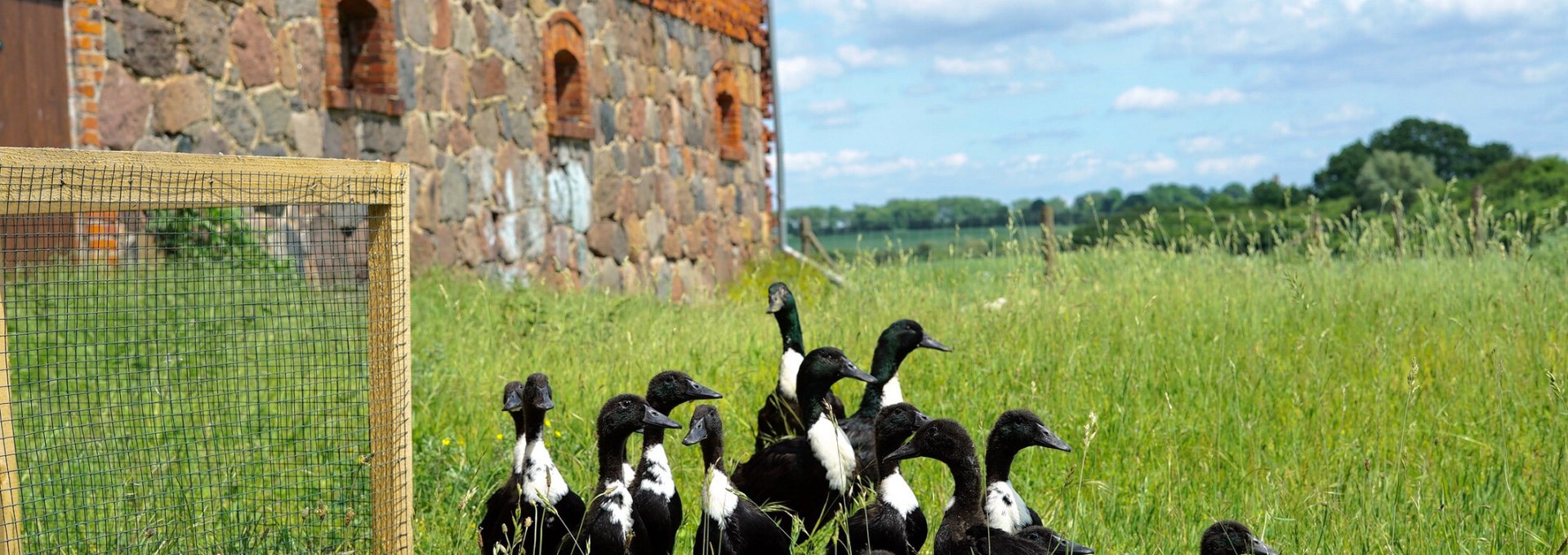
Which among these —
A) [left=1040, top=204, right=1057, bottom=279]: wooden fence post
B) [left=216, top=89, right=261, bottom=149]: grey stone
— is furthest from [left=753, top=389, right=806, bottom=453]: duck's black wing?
[left=216, top=89, right=261, bottom=149]: grey stone

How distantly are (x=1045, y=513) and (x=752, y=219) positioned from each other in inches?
491

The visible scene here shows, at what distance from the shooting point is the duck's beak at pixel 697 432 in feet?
→ 11.2

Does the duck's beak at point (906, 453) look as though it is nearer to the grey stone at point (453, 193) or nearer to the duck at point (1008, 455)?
the duck at point (1008, 455)

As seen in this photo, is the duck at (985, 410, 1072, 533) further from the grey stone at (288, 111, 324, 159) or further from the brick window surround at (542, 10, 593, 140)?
the brick window surround at (542, 10, 593, 140)

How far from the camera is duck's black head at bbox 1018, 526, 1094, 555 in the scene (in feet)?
9.75

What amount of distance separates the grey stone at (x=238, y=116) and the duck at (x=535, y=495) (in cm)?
557

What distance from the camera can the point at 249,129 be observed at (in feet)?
28.2

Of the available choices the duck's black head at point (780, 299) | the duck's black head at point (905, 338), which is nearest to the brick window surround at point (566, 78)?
the duck's black head at point (780, 299)

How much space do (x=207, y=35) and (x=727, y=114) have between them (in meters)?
8.55

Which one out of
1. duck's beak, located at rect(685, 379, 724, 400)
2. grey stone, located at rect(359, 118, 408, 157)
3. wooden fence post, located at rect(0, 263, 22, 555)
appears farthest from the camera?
grey stone, located at rect(359, 118, 408, 157)

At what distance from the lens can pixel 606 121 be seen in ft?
42.8

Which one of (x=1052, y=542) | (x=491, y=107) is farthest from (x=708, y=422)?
(x=491, y=107)

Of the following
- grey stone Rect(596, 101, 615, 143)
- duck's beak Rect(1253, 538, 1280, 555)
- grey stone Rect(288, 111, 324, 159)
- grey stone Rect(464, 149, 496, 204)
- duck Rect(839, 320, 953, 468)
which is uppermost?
grey stone Rect(596, 101, 615, 143)

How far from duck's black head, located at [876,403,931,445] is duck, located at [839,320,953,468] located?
83 centimetres
